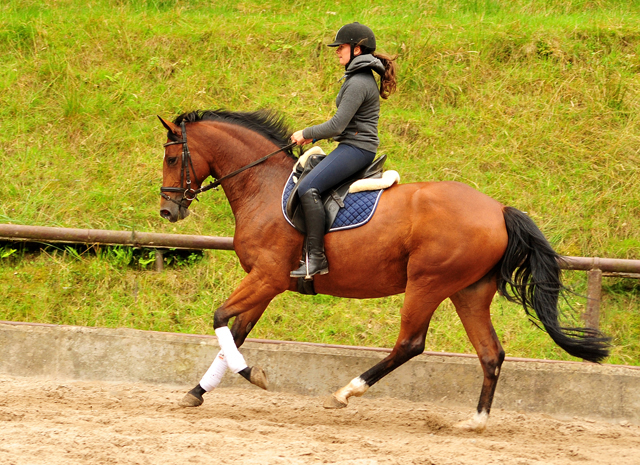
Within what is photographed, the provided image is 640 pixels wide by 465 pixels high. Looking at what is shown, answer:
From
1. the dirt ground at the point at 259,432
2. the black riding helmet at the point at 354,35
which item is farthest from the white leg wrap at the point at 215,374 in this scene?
the black riding helmet at the point at 354,35

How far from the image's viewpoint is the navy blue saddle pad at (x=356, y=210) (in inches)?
199

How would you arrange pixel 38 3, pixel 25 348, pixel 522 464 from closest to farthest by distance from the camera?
pixel 522 464 < pixel 25 348 < pixel 38 3

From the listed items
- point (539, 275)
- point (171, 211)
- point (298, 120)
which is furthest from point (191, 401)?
point (298, 120)

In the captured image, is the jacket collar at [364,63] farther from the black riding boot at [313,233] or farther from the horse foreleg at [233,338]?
the horse foreleg at [233,338]

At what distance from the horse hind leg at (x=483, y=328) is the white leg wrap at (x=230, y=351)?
173 centimetres

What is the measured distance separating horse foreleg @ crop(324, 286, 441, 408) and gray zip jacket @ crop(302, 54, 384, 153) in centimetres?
122

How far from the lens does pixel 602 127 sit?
8750 mm

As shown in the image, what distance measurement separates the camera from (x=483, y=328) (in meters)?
5.22

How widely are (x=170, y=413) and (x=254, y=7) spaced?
8.24 meters

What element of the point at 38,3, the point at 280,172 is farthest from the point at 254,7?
the point at 280,172

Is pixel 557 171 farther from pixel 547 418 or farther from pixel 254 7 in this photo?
pixel 254 7

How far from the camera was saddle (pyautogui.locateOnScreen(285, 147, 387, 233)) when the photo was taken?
16.8 ft

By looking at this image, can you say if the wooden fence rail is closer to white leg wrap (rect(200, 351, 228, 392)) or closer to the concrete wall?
the concrete wall

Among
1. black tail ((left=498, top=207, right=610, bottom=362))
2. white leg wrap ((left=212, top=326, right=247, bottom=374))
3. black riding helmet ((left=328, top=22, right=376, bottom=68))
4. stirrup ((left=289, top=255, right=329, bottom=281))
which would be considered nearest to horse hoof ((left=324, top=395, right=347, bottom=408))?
white leg wrap ((left=212, top=326, right=247, bottom=374))
